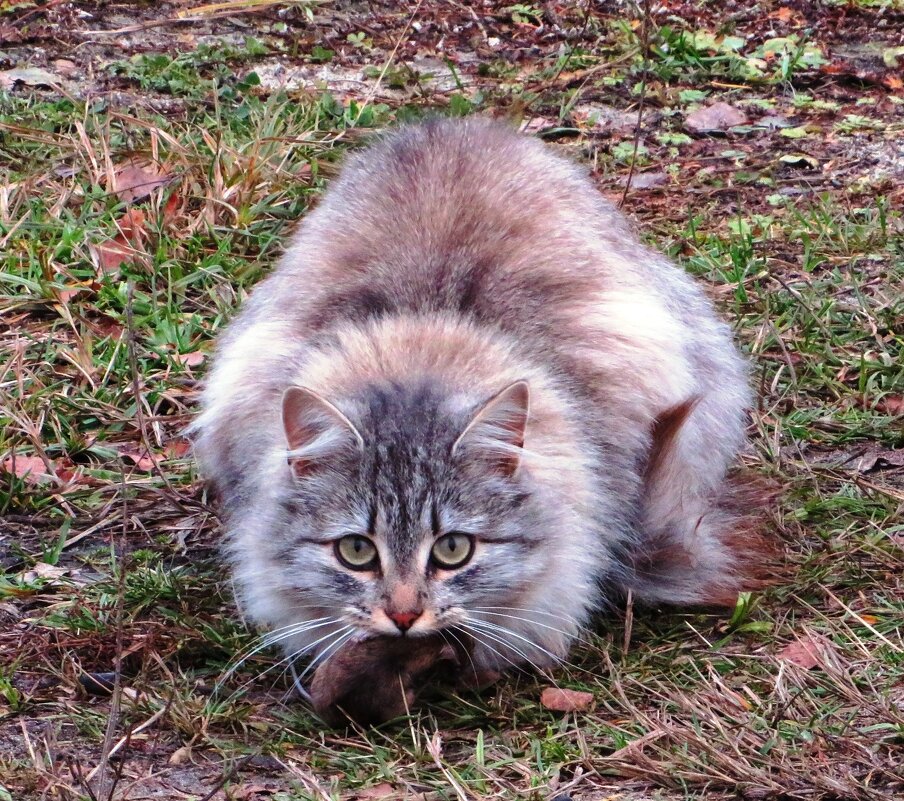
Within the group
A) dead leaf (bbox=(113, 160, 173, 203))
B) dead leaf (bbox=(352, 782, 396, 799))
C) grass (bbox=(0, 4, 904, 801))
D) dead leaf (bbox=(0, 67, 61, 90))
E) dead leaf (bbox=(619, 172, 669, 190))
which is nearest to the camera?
dead leaf (bbox=(352, 782, 396, 799))

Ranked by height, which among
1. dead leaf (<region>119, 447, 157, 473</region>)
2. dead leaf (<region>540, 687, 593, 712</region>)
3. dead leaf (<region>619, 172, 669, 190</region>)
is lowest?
dead leaf (<region>119, 447, 157, 473</region>)

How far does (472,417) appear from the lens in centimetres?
354

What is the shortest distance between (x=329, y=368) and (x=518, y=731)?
116 centimetres

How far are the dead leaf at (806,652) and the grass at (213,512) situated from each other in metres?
0.02

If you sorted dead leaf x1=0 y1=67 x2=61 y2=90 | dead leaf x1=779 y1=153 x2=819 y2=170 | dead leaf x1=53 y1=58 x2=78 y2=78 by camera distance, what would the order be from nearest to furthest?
dead leaf x1=779 y1=153 x2=819 y2=170 < dead leaf x1=0 y1=67 x2=61 y2=90 < dead leaf x1=53 y1=58 x2=78 y2=78

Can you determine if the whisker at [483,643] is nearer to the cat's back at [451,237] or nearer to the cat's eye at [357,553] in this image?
the cat's eye at [357,553]

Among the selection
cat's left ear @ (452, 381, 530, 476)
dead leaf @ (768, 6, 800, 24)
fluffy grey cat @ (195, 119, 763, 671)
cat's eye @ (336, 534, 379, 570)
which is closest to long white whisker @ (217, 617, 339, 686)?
fluffy grey cat @ (195, 119, 763, 671)

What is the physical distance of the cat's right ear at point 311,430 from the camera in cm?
351

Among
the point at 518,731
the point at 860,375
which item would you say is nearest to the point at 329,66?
the point at 860,375

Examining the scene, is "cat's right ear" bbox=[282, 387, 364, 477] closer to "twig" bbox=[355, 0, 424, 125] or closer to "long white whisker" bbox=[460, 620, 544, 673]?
"long white whisker" bbox=[460, 620, 544, 673]

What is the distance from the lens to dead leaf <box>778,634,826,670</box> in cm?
373

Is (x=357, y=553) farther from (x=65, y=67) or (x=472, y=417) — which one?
(x=65, y=67)

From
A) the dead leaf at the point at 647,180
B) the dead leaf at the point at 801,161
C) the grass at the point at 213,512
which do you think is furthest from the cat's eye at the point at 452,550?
the dead leaf at the point at 801,161

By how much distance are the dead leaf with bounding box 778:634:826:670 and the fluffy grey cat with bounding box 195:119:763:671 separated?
28 cm
